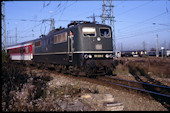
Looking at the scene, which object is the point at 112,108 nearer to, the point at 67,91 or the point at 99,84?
the point at 67,91

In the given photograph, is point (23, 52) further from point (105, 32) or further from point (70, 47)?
point (105, 32)

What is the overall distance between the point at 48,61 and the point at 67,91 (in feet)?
29.5

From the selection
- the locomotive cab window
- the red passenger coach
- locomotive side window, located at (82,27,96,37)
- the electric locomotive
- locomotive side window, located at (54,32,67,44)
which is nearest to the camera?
the electric locomotive

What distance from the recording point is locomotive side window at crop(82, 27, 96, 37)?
39.8 feet

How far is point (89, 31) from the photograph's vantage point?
12375mm

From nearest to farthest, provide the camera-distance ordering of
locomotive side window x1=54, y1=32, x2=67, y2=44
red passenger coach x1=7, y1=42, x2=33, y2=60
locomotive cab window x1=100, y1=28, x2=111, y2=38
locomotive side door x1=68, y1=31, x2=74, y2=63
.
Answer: locomotive side door x1=68, y1=31, x2=74, y2=63 → locomotive cab window x1=100, y1=28, x2=111, y2=38 → locomotive side window x1=54, y1=32, x2=67, y2=44 → red passenger coach x1=7, y1=42, x2=33, y2=60

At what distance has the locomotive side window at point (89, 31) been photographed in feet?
39.8

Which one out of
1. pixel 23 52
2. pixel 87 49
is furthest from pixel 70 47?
pixel 23 52

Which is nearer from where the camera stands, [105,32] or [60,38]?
[105,32]

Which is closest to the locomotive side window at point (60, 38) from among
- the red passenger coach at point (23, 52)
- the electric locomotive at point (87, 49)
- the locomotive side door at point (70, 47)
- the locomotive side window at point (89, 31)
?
the electric locomotive at point (87, 49)

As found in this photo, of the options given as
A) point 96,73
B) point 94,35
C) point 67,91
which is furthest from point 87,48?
point 67,91

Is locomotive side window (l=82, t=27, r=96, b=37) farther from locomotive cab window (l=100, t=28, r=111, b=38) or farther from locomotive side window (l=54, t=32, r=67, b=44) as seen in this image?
locomotive side window (l=54, t=32, r=67, b=44)

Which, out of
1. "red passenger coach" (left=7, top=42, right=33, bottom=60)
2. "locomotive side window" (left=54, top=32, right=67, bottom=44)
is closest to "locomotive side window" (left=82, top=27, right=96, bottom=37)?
"locomotive side window" (left=54, top=32, right=67, bottom=44)

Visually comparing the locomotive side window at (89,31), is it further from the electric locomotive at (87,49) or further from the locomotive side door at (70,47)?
the locomotive side door at (70,47)
